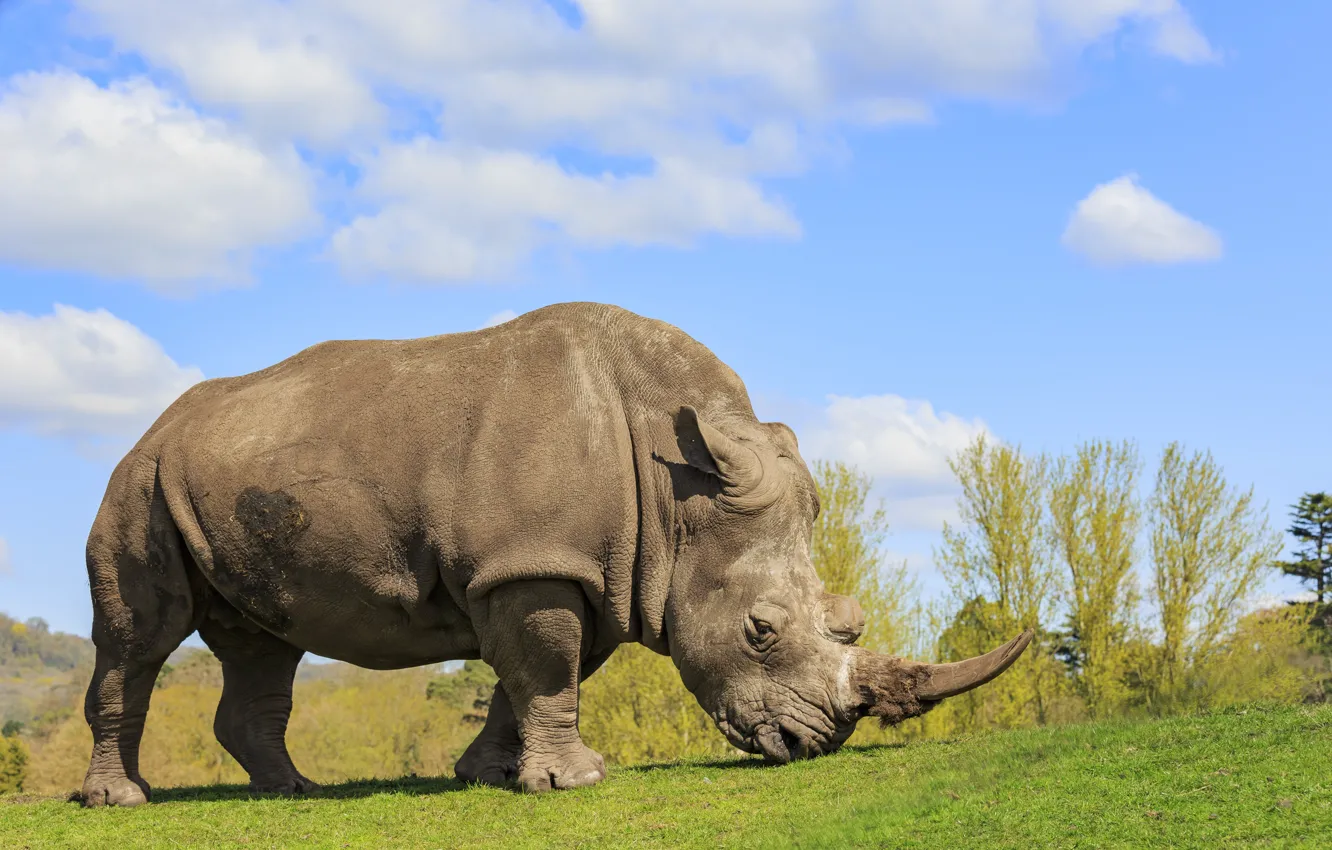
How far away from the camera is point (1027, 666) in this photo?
38.7m

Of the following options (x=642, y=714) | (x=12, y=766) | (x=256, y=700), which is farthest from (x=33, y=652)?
(x=256, y=700)

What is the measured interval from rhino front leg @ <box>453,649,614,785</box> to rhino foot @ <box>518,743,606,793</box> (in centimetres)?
86

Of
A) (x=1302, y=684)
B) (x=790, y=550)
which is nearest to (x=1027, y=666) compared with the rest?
(x=1302, y=684)

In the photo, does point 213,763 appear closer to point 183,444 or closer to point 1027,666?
point 1027,666

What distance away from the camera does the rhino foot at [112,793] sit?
13.7 meters

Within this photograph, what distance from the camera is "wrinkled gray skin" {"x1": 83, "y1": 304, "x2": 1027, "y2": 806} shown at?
1196 centimetres

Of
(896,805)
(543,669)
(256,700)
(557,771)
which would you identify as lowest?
(896,805)

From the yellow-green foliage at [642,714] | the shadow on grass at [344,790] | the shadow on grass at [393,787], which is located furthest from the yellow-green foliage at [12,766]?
the shadow on grass at [344,790]

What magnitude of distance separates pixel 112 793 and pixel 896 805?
7.71 metres

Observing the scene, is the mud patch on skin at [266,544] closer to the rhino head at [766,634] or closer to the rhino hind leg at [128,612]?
the rhino hind leg at [128,612]

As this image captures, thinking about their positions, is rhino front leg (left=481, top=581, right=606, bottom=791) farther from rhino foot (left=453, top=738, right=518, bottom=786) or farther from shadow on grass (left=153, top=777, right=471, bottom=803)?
shadow on grass (left=153, top=777, right=471, bottom=803)

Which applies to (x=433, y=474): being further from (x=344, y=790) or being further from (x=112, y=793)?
(x=112, y=793)

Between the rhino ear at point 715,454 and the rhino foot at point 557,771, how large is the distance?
2.56 meters

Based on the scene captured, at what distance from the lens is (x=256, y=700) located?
1468 centimetres
